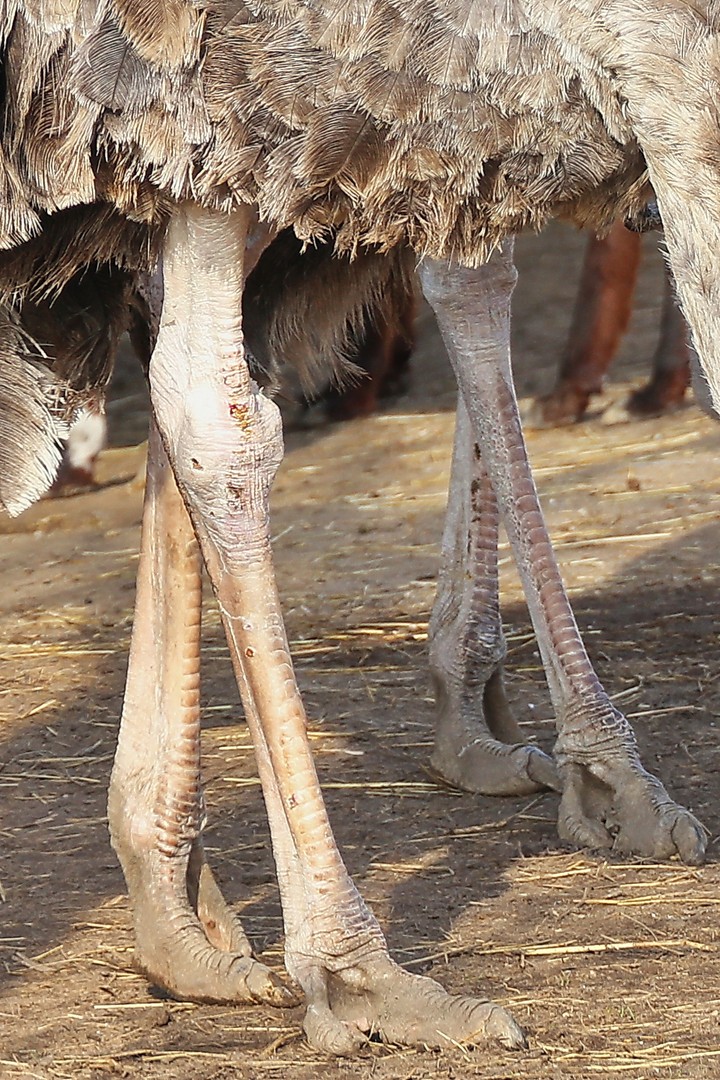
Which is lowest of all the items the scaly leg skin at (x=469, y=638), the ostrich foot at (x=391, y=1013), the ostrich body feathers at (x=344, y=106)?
the ostrich foot at (x=391, y=1013)

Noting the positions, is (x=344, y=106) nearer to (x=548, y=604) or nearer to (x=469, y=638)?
(x=548, y=604)

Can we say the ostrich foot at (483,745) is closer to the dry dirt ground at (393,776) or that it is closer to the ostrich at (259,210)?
the dry dirt ground at (393,776)

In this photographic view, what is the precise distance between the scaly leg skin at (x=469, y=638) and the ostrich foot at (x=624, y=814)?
11.2 inches

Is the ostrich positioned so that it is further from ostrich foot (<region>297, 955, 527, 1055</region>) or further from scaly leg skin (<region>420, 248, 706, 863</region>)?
scaly leg skin (<region>420, 248, 706, 863</region>)

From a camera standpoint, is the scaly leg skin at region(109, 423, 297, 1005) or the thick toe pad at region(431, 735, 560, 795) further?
the thick toe pad at region(431, 735, 560, 795)

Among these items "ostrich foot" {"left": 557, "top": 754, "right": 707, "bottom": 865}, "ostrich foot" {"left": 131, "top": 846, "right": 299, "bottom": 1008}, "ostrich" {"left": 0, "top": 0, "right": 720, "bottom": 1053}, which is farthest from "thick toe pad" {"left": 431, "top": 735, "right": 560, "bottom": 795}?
"ostrich foot" {"left": 131, "top": 846, "right": 299, "bottom": 1008}

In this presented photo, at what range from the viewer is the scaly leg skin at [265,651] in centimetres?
296

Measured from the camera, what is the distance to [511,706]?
16.3 ft

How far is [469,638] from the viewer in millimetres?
4332

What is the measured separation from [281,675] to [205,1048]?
0.64m

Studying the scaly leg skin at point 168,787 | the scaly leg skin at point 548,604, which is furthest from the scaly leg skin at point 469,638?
the scaly leg skin at point 168,787

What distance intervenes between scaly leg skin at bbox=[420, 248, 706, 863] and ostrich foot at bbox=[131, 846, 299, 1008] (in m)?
0.92

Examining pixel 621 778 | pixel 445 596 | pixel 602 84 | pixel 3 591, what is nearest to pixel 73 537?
pixel 3 591

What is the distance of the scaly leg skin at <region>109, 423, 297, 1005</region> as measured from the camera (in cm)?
Result: 331
